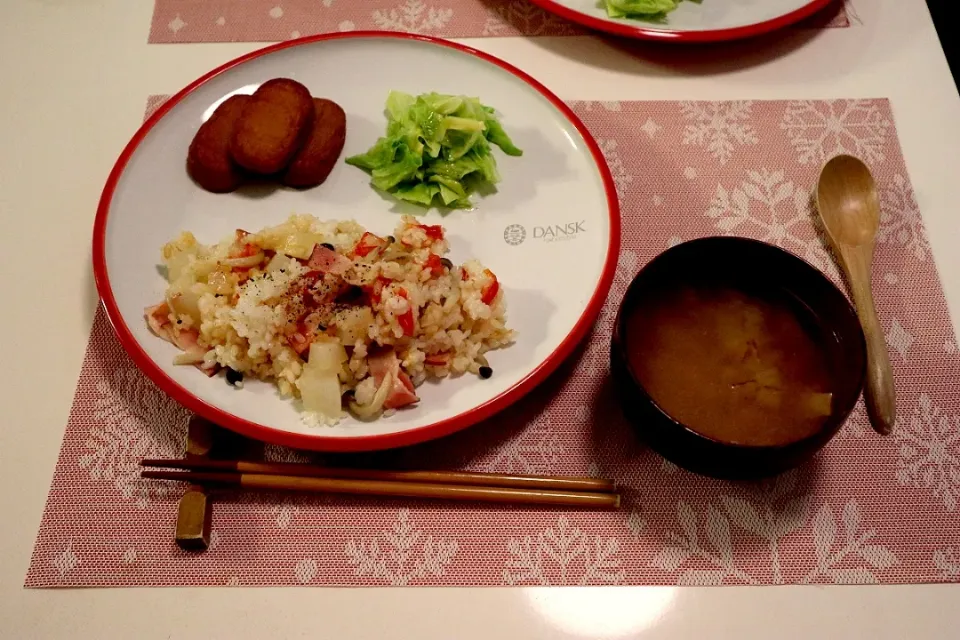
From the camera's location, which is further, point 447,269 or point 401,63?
point 401,63

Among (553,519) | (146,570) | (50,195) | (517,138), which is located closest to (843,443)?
(553,519)

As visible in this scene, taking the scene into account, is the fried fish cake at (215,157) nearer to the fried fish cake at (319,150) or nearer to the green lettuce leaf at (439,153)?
the fried fish cake at (319,150)

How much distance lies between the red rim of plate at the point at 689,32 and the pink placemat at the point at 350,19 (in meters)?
0.14

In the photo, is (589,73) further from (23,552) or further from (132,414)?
(23,552)

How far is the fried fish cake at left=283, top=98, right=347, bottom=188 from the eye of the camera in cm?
179

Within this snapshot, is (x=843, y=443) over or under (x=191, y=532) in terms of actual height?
over

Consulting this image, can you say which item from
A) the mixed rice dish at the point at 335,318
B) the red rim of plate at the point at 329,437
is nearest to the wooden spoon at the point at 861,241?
the red rim of plate at the point at 329,437

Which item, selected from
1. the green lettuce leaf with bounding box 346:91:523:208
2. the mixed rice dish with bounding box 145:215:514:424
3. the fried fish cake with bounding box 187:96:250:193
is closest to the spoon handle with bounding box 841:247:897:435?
the mixed rice dish with bounding box 145:215:514:424

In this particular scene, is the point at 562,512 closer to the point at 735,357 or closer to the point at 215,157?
the point at 735,357

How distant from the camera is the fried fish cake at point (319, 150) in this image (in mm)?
1793

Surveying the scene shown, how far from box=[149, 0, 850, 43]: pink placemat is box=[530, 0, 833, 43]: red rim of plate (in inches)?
5.4

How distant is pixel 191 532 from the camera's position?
4.54 feet

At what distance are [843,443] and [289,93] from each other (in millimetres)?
1609

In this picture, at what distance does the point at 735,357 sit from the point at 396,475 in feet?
2.41
